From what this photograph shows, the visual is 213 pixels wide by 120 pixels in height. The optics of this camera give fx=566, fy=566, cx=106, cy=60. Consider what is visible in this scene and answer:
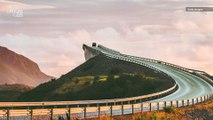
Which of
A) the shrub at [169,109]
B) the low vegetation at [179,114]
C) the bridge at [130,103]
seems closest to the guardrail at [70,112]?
the bridge at [130,103]

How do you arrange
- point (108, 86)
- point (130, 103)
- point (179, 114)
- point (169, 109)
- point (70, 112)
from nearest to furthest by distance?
point (70, 112), point (169, 109), point (179, 114), point (130, 103), point (108, 86)

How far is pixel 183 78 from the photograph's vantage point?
156125 millimetres

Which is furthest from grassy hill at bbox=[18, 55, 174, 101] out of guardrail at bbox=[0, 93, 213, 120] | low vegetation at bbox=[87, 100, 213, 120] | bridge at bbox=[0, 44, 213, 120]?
guardrail at bbox=[0, 93, 213, 120]

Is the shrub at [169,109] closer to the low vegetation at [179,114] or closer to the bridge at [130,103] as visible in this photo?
the low vegetation at [179,114]

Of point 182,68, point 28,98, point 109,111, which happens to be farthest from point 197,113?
point 182,68

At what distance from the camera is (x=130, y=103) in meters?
96.2

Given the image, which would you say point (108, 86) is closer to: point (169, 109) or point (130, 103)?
point (130, 103)

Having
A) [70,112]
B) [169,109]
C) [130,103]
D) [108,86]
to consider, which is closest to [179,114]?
[169,109]

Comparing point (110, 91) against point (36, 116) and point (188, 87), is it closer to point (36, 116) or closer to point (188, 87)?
point (188, 87)

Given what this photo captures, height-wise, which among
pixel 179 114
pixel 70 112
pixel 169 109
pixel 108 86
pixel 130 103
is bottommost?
pixel 179 114

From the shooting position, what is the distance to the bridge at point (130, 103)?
152 feet

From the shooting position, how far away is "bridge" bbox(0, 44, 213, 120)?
46.4 m

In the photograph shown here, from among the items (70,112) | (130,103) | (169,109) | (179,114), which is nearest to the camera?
(70,112)

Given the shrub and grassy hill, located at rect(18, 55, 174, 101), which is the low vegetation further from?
grassy hill, located at rect(18, 55, 174, 101)
